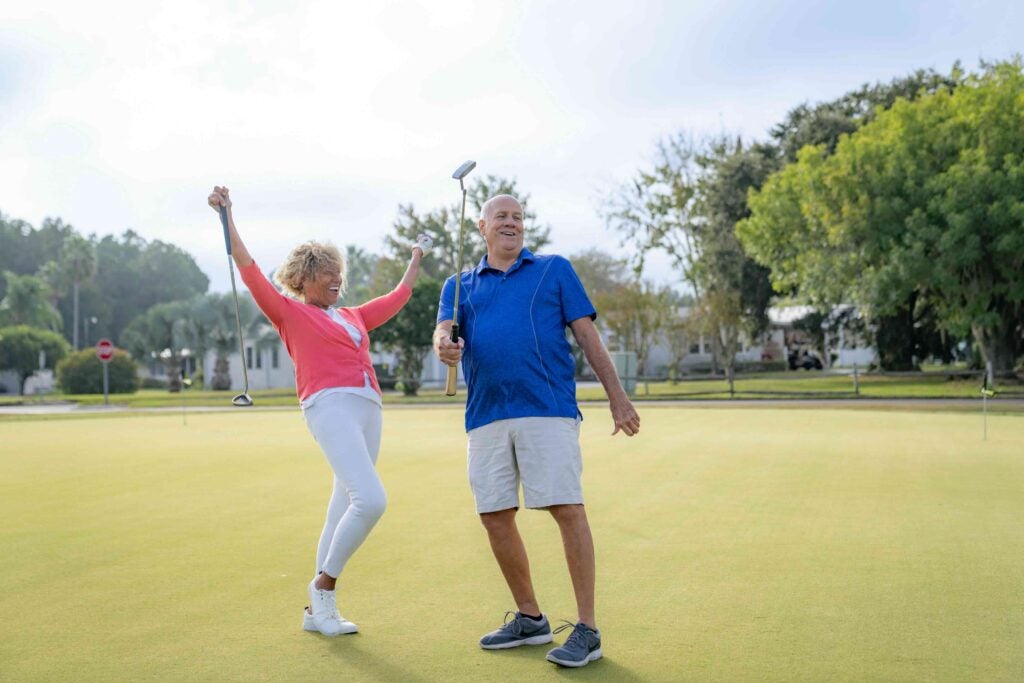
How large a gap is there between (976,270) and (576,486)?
3542cm

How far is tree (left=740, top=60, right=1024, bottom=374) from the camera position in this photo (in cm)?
3500

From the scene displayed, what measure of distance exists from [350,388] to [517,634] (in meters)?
1.45

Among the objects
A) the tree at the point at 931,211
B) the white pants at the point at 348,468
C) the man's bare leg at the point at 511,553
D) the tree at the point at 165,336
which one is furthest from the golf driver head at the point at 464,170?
the tree at the point at 165,336

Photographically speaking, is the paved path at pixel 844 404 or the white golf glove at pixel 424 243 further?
the paved path at pixel 844 404

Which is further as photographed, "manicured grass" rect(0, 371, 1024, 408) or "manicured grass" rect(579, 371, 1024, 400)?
"manicured grass" rect(0, 371, 1024, 408)

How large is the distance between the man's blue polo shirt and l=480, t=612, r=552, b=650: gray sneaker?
3.08 ft

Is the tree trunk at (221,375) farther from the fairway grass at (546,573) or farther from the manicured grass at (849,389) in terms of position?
the fairway grass at (546,573)

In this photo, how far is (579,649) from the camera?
503 centimetres

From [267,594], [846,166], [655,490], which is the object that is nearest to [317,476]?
[655,490]

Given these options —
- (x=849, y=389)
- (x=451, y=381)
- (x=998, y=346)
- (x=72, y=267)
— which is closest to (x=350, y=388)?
(x=451, y=381)

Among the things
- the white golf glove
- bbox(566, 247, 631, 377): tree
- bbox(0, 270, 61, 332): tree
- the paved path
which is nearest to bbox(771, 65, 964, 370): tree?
the paved path

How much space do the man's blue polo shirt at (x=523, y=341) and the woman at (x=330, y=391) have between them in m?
0.63

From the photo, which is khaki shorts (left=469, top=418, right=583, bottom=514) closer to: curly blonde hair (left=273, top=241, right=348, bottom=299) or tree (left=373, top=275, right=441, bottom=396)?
curly blonde hair (left=273, top=241, right=348, bottom=299)

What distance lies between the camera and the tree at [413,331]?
50.8m
